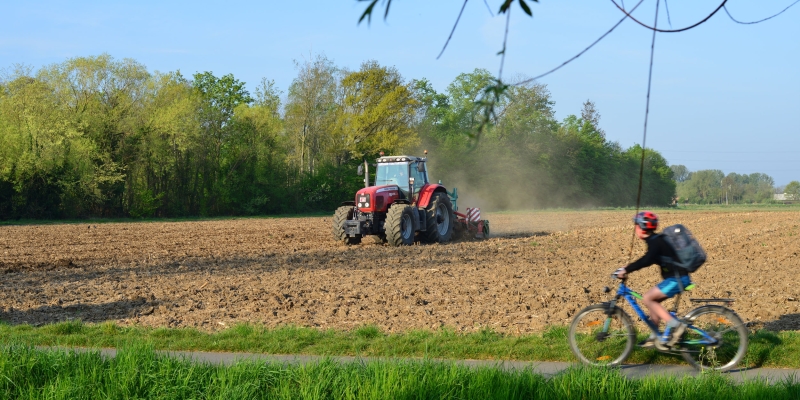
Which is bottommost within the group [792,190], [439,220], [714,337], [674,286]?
[714,337]

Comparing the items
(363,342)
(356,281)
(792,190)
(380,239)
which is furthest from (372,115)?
(792,190)

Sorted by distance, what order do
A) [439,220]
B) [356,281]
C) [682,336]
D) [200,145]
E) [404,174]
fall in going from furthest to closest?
1. [200,145]
2. [439,220]
3. [404,174]
4. [356,281]
5. [682,336]

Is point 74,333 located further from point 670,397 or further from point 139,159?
point 139,159

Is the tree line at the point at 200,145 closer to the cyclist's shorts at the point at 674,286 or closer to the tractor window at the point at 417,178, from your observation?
the tractor window at the point at 417,178

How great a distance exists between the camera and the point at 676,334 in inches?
293

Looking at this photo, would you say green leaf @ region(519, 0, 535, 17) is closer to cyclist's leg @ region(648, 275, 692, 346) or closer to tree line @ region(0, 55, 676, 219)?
cyclist's leg @ region(648, 275, 692, 346)

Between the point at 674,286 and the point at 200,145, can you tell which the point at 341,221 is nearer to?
the point at 674,286

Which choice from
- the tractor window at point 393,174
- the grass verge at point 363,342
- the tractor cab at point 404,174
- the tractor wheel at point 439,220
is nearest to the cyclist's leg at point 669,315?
the grass verge at point 363,342

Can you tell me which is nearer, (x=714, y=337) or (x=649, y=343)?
(x=714, y=337)

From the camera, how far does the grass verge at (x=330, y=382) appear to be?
6070mm

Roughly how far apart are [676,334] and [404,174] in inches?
643

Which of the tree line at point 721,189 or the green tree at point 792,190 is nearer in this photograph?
the green tree at point 792,190

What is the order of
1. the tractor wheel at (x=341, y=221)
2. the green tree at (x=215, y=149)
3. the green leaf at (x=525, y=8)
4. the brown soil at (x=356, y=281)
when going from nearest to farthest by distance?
the green leaf at (x=525, y=8) → the brown soil at (x=356, y=281) → the tractor wheel at (x=341, y=221) → the green tree at (x=215, y=149)

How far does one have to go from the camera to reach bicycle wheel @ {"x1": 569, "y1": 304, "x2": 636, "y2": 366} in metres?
7.68
